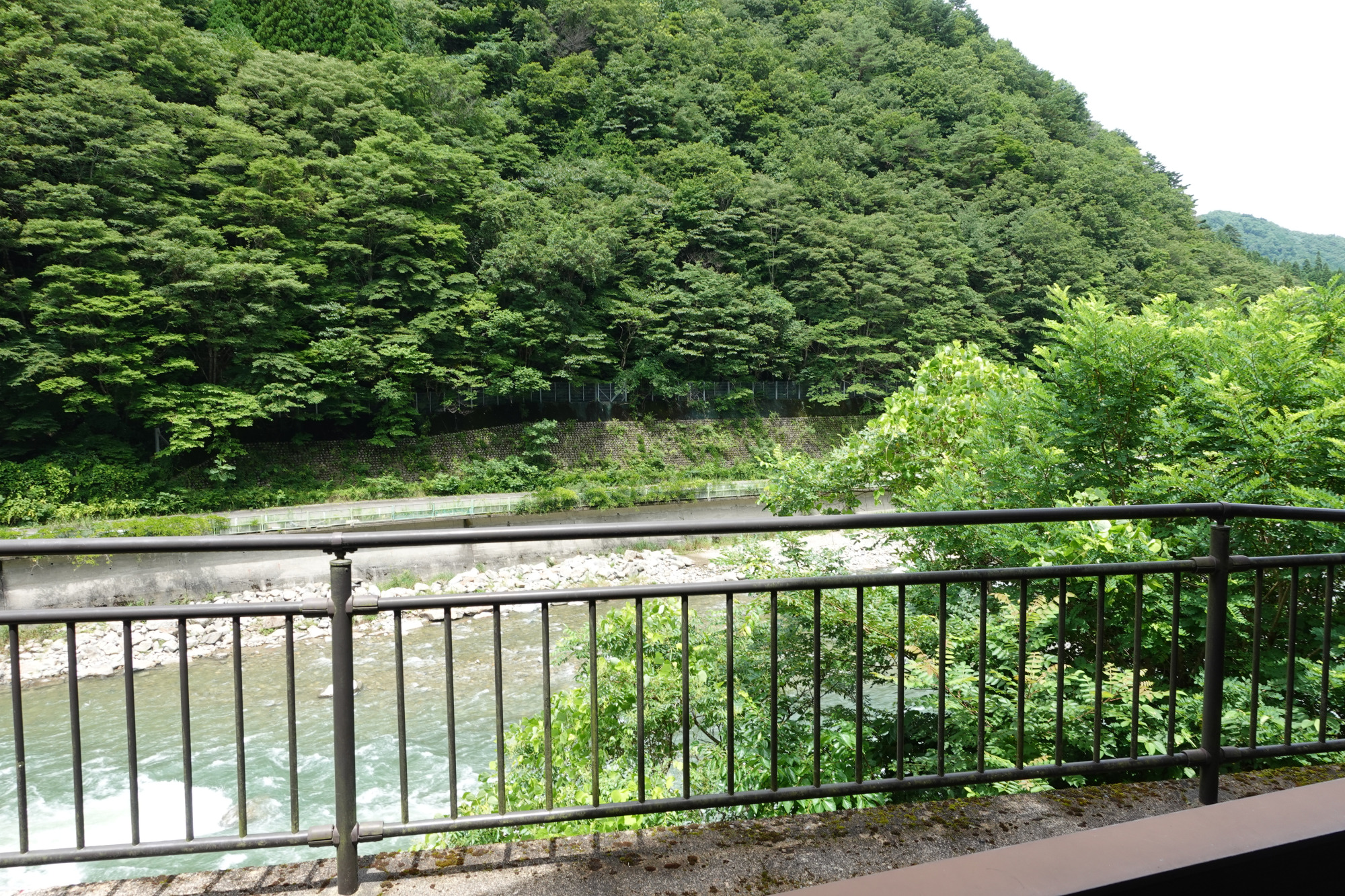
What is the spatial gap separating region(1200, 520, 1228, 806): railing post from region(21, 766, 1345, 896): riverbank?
106 mm

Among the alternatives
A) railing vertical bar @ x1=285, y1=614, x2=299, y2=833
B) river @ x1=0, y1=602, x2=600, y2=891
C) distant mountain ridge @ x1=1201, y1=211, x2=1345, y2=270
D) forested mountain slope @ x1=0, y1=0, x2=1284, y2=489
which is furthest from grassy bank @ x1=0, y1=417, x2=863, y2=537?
distant mountain ridge @ x1=1201, y1=211, x2=1345, y2=270

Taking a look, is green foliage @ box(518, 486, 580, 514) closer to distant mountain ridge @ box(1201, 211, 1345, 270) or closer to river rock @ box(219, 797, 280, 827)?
river rock @ box(219, 797, 280, 827)

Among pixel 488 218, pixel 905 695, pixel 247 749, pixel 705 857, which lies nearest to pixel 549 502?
pixel 488 218

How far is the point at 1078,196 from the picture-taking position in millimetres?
45531

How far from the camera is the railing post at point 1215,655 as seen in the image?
1958 mm

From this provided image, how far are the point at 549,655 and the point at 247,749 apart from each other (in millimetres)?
8883

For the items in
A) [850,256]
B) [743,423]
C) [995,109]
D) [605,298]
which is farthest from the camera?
[995,109]

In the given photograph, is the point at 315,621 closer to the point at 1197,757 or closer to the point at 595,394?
the point at 1197,757

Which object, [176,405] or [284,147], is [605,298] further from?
[176,405]

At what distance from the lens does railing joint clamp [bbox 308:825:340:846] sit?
160 cm

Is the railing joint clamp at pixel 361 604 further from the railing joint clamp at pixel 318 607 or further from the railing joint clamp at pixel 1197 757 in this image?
the railing joint clamp at pixel 1197 757

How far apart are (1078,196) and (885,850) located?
5257 cm

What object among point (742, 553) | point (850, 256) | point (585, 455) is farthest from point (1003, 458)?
point (850, 256)

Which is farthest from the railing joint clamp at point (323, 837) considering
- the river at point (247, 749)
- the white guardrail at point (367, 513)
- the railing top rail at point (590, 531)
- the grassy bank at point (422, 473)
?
the white guardrail at point (367, 513)
